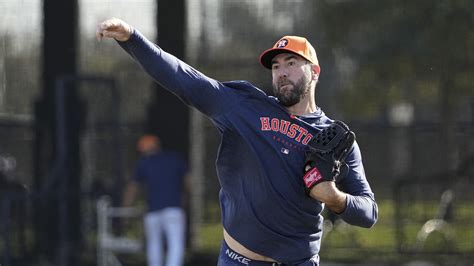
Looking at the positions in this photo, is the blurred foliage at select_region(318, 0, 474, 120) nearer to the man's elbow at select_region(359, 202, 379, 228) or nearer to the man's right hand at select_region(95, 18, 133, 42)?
the man's elbow at select_region(359, 202, 379, 228)

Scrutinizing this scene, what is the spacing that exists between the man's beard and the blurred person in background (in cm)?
728

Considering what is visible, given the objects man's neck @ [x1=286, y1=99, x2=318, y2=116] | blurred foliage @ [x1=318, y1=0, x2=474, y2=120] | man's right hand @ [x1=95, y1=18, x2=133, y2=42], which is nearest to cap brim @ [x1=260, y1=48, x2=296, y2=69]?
man's neck @ [x1=286, y1=99, x2=318, y2=116]

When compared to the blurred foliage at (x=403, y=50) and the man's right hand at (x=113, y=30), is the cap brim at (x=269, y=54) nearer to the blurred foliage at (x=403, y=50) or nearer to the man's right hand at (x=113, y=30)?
the man's right hand at (x=113, y=30)

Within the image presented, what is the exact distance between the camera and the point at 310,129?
6.14 metres

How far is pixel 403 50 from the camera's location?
14.0 metres

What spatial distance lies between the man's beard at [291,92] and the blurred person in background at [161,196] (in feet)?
23.9

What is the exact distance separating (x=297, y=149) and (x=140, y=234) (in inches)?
367

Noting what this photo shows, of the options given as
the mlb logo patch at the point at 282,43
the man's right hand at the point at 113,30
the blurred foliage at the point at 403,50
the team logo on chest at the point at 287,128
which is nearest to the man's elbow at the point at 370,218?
the team logo on chest at the point at 287,128

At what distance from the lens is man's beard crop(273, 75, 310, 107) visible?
6.08 m

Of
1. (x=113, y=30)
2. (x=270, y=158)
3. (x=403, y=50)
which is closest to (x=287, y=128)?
(x=270, y=158)

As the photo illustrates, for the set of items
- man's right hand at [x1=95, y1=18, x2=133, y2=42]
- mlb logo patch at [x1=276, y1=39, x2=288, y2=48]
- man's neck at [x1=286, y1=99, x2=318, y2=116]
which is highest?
man's right hand at [x1=95, y1=18, x2=133, y2=42]

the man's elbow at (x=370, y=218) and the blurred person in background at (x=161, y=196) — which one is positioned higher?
the man's elbow at (x=370, y=218)

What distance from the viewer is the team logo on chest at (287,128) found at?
19.9ft

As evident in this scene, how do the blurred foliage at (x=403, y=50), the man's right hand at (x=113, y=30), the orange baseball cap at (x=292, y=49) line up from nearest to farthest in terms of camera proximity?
the man's right hand at (x=113, y=30), the orange baseball cap at (x=292, y=49), the blurred foliage at (x=403, y=50)
